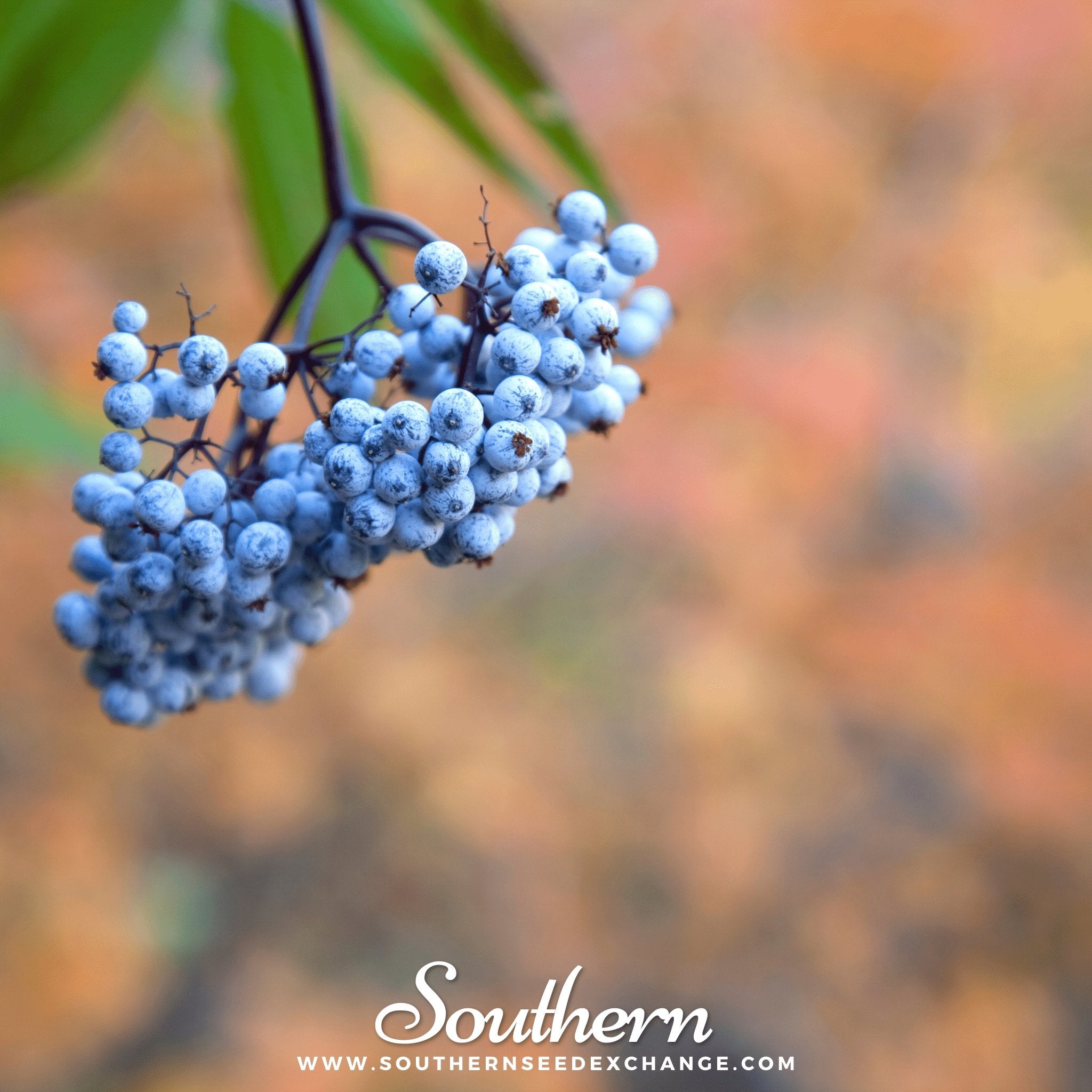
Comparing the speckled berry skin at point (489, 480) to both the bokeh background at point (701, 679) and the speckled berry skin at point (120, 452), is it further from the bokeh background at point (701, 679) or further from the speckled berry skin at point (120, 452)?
the bokeh background at point (701, 679)

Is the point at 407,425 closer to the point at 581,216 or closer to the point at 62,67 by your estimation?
the point at 581,216

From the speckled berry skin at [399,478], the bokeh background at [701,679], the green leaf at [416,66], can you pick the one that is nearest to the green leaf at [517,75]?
the green leaf at [416,66]

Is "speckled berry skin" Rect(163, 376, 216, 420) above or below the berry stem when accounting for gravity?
below

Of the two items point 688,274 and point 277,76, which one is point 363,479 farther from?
point 688,274

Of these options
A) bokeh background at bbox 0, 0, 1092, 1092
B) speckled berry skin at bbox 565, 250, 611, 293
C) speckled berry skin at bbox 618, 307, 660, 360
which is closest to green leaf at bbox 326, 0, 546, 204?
speckled berry skin at bbox 618, 307, 660, 360

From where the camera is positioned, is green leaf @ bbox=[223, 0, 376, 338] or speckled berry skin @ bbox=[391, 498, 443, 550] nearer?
speckled berry skin @ bbox=[391, 498, 443, 550]

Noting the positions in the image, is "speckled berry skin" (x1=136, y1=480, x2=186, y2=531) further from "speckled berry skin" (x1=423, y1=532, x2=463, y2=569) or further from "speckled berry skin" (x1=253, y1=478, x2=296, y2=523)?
"speckled berry skin" (x1=423, y1=532, x2=463, y2=569)
